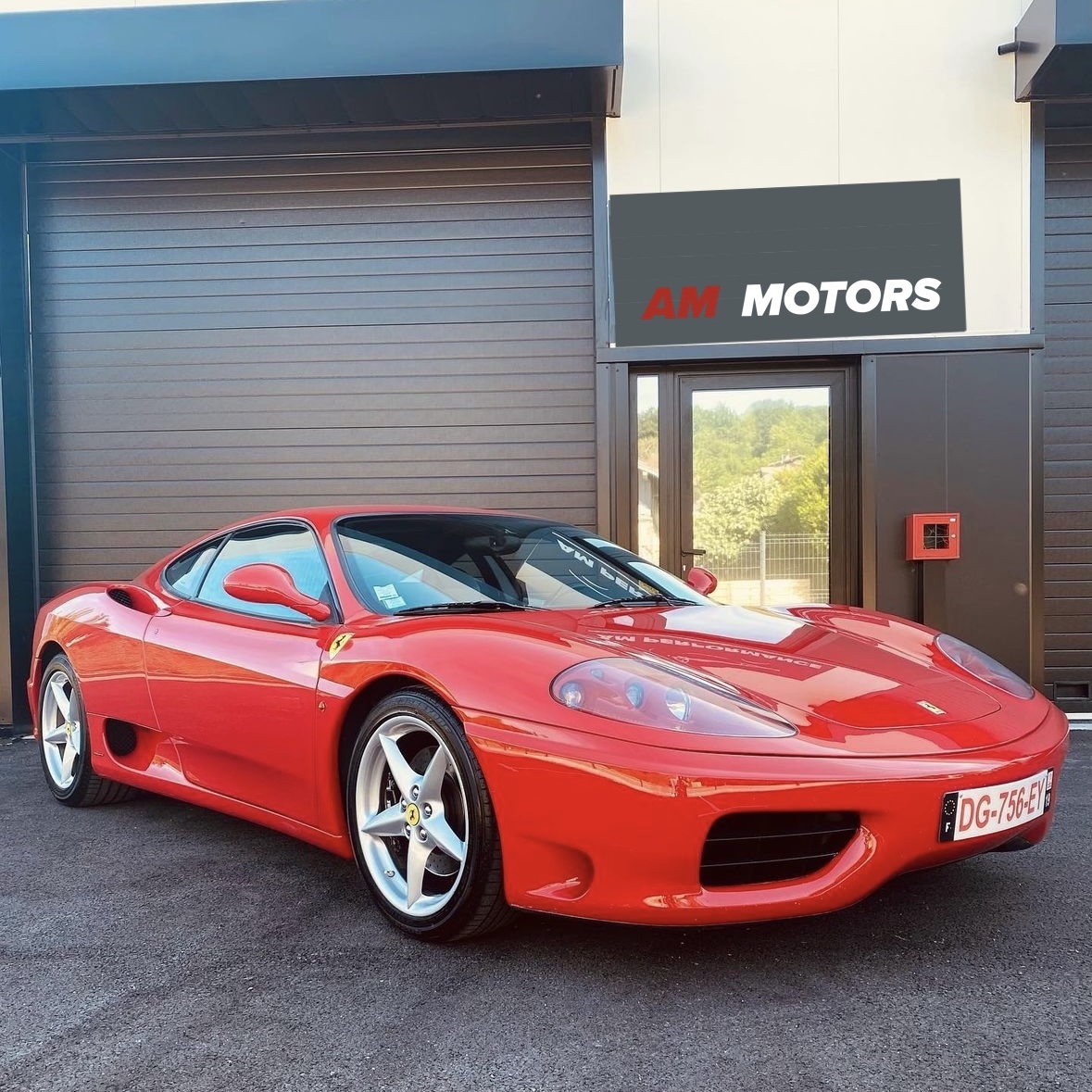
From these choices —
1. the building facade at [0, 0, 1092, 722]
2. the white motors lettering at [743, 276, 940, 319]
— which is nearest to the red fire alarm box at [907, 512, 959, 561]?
the building facade at [0, 0, 1092, 722]

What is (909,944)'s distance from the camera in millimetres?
2289

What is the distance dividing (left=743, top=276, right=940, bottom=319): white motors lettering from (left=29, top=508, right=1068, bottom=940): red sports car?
3.29m

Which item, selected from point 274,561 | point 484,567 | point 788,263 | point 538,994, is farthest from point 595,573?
point 788,263

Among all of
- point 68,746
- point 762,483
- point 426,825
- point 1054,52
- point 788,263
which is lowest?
point 68,746

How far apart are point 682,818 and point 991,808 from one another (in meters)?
0.73

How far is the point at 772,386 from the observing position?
635 cm

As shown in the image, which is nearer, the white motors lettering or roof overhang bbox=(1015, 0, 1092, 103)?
roof overhang bbox=(1015, 0, 1092, 103)

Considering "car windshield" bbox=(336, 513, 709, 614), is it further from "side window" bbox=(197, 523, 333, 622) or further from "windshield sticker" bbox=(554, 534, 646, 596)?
"side window" bbox=(197, 523, 333, 622)

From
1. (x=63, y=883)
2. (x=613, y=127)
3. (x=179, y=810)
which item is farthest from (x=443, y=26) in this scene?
(x=63, y=883)

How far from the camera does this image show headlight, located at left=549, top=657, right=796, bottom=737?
2.07 meters

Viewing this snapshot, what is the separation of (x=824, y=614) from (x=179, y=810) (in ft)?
8.53

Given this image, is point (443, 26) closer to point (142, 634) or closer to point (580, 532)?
point (580, 532)

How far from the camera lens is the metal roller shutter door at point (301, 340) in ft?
21.1

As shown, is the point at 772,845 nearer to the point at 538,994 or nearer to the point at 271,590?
the point at 538,994
